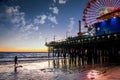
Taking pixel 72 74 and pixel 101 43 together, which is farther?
pixel 101 43

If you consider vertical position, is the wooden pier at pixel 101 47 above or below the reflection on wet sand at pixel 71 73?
above

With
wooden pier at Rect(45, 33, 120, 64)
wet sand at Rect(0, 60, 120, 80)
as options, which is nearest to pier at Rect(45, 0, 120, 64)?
wooden pier at Rect(45, 33, 120, 64)

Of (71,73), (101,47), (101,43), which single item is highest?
(101,43)

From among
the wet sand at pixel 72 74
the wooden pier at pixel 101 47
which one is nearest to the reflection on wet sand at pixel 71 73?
the wet sand at pixel 72 74

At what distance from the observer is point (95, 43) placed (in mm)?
29344

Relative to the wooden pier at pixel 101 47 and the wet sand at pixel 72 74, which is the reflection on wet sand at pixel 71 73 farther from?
the wooden pier at pixel 101 47

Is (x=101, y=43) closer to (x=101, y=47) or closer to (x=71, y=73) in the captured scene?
(x=101, y=47)

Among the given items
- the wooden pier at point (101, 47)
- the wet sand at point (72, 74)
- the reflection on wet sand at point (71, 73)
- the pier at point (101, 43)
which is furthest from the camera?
the pier at point (101, 43)

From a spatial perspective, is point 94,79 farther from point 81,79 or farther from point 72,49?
point 72,49

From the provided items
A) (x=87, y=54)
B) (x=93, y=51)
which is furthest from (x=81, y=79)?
(x=87, y=54)

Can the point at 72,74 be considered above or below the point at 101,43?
below

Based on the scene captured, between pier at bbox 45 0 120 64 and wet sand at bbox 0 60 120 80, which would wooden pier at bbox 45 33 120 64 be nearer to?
pier at bbox 45 0 120 64

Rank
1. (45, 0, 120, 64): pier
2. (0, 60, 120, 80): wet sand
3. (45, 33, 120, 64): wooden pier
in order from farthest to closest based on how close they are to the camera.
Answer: (45, 0, 120, 64): pier < (45, 33, 120, 64): wooden pier < (0, 60, 120, 80): wet sand

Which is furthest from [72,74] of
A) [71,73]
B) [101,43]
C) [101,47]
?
[101,47]
